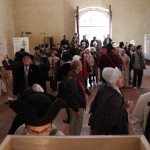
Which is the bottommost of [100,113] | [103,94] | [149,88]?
[149,88]

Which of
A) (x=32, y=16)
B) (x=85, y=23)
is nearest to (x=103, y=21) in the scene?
(x=85, y=23)

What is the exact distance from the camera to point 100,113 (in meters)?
3.31

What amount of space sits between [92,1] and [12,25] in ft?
16.5

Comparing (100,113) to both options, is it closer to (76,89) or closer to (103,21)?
(76,89)

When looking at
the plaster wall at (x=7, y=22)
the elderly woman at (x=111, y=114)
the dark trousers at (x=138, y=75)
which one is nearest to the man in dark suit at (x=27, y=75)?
the elderly woman at (x=111, y=114)

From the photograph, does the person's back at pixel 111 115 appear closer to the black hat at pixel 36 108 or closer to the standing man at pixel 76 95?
the standing man at pixel 76 95

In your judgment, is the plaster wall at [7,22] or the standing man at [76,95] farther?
the plaster wall at [7,22]

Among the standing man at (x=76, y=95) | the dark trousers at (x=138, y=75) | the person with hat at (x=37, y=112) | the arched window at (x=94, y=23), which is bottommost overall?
the dark trousers at (x=138, y=75)

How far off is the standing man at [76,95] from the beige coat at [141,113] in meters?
1.77

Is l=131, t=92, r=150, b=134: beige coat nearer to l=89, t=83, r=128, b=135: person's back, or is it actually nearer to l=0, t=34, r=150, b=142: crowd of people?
l=0, t=34, r=150, b=142: crowd of people

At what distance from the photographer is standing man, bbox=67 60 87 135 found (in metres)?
4.57

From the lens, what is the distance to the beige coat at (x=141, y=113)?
9.25ft

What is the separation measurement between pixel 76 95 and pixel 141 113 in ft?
6.02

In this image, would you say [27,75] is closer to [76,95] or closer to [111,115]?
[76,95]
